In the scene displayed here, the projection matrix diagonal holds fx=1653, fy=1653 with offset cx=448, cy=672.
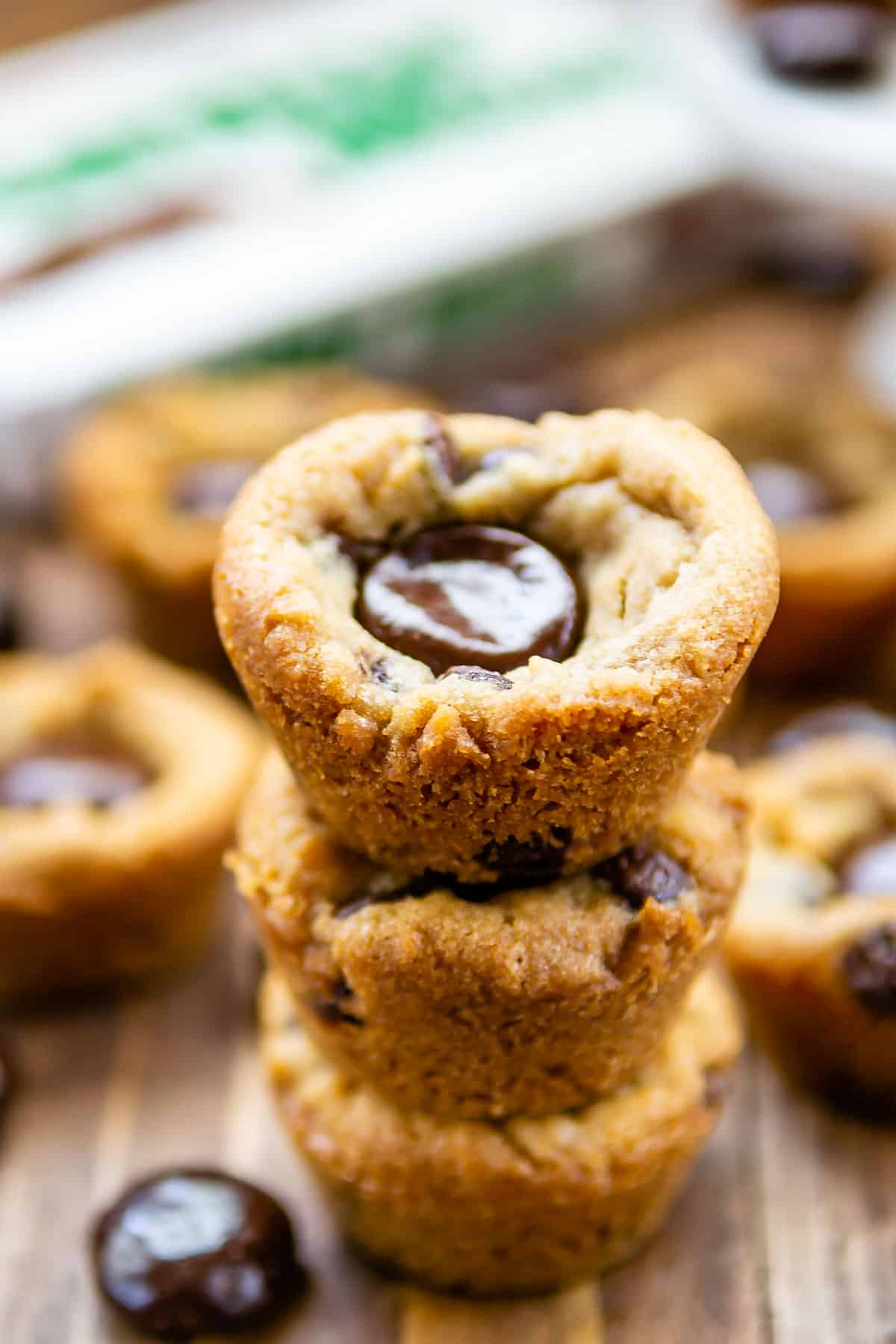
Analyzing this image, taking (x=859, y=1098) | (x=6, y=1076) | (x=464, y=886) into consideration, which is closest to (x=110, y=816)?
(x=6, y=1076)

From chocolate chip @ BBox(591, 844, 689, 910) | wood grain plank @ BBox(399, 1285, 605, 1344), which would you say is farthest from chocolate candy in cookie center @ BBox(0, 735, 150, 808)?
chocolate chip @ BBox(591, 844, 689, 910)

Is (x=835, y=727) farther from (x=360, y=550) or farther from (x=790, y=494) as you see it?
(x=360, y=550)

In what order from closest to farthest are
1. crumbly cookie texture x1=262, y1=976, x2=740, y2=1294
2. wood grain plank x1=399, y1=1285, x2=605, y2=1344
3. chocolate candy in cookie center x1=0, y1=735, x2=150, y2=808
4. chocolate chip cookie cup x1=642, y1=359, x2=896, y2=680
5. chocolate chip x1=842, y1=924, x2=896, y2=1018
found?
crumbly cookie texture x1=262, y1=976, x2=740, y2=1294 < wood grain plank x1=399, y1=1285, x2=605, y2=1344 < chocolate chip x1=842, y1=924, x2=896, y2=1018 < chocolate candy in cookie center x1=0, y1=735, x2=150, y2=808 < chocolate chip cookie cup x1=642, y1=359, x2=896, y2=680

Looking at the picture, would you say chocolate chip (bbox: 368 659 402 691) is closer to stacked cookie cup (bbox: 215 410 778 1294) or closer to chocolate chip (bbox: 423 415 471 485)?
stacked cookie cup (bbox: 215 410 778 1294)

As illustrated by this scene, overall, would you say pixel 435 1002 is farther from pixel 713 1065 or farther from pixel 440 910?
pixel 713 1065

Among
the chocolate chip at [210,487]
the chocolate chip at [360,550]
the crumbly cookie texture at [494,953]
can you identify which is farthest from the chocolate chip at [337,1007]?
the chocolate chip at [210,487]

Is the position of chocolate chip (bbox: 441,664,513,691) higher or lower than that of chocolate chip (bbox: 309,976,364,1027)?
higher
